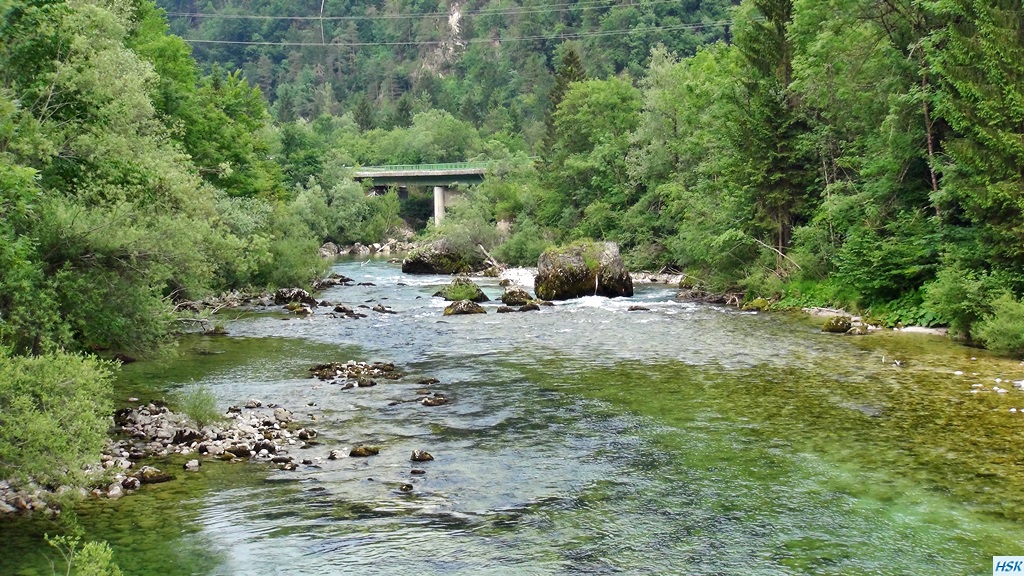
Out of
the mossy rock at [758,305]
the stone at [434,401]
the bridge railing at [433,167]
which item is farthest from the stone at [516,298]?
the bridge railing at [433,167]

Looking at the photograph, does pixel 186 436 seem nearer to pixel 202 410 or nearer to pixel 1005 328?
pixel 202 410

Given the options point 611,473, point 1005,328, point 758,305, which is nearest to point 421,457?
point 611,473

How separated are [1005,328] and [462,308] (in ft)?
68.7

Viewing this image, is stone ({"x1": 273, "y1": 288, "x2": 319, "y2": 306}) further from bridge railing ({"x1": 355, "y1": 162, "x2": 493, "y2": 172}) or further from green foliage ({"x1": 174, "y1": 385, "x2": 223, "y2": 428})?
bridge railing ({"x1": 355, "y1": 162, "x2": 493, "y2": 172})

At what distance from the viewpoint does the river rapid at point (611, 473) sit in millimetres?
11914

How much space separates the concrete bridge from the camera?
98.5m

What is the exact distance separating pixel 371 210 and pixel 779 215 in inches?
2357

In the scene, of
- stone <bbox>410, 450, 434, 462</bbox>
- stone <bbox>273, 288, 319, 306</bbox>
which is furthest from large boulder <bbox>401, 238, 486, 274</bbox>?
stone <bbox>410, 450, 434, 462</bbox>

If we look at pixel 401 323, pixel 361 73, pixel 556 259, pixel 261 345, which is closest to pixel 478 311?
pixel 401 323

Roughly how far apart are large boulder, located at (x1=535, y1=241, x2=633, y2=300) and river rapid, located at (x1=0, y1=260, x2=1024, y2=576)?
14.9m

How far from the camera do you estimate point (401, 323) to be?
35.5 metres

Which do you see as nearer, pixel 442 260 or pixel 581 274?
pixel 581 274

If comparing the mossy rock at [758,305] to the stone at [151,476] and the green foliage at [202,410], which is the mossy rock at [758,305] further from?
the stone at [151,476]

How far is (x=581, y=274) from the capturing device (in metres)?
42.6
